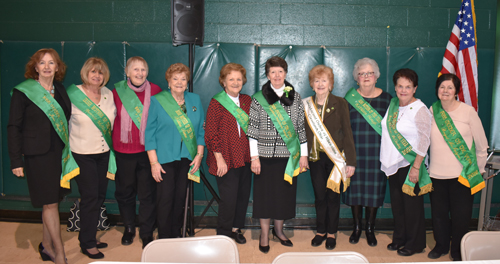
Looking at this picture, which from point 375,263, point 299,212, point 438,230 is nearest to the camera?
point 375,263

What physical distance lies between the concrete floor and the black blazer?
0.83 m

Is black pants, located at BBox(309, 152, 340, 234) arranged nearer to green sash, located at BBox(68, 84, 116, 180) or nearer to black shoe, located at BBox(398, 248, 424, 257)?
black shoe, located at BBox(398, 248, 424, 257)

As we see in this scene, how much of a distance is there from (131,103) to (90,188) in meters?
0.70

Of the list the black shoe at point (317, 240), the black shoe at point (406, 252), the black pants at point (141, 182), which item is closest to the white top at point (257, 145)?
the black shoe at point (317, 240)

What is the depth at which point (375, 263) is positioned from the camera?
244 centimetres

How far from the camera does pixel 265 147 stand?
254 centimetres

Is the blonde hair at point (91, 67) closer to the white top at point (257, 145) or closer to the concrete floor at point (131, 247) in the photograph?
the white top at point (257, 145)

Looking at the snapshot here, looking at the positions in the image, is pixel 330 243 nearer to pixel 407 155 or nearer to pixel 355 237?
pixel 355 237

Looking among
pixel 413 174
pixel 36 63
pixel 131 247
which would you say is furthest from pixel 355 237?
pixel 36 63

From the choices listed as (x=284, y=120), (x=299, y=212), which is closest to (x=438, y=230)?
(x=299, y=212)

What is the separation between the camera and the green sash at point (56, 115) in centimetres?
226

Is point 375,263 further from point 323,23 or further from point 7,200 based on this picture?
point 7,200

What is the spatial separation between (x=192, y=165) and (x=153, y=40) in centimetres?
160

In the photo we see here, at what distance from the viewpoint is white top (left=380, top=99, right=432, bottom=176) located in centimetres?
250
